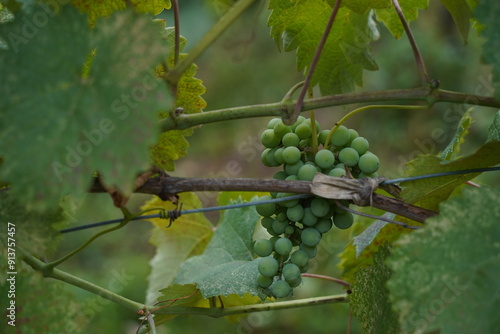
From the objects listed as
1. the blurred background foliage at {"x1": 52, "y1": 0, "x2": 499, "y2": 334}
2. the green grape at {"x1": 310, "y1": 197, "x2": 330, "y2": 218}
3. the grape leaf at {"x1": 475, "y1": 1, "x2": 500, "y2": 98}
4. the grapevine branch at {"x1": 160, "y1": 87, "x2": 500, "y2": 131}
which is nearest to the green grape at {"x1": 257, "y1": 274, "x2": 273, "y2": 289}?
the green grape at {"x1": 310, "y1": 197, "x2": 330, "y2": 218}

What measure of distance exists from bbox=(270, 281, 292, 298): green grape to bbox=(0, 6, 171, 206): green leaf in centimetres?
26

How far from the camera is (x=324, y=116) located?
173 inches

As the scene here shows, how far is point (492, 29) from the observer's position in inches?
20.0

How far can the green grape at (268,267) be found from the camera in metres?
0.65

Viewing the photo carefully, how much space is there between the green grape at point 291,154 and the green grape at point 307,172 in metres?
0.02

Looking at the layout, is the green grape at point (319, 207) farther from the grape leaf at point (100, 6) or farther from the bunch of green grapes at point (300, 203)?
the grape leaf at point (100, 6)

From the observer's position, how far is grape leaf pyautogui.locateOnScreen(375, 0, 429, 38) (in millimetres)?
823

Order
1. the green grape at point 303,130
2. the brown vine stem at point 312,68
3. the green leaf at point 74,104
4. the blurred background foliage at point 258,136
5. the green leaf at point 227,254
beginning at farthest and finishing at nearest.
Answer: the blurred background foliage at point 258,136
the green leaf at point 227,254
the green grape at point 303,130
the brown vine stem at point 312,68
the green leaf at point 74,104

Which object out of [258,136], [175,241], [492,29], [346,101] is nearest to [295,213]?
[346,101]

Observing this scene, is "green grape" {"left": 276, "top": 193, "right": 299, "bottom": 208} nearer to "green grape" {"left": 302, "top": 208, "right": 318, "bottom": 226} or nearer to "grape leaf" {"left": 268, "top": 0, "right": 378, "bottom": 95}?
"green grape" {"left": 302, "top": 208, "right": 318, "bottom": 226}

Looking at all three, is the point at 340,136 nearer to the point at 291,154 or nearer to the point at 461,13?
the point at 291,154

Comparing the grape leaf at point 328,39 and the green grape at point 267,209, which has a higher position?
the grape leaf at point 328,39

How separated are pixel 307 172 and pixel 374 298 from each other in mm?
187

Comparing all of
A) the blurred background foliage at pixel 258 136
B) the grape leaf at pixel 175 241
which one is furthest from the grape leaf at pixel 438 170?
the blurred background foliage at pixel 258 136
